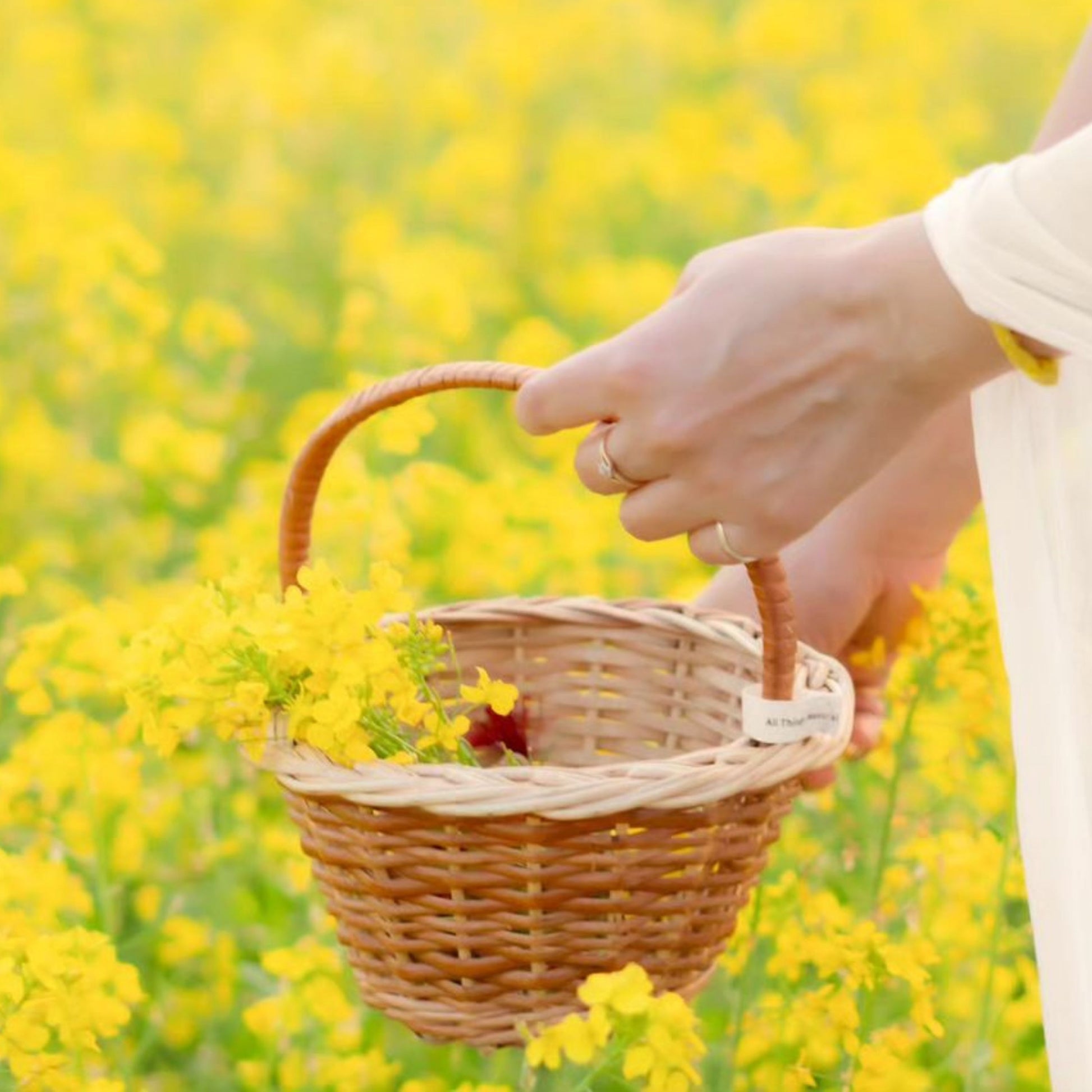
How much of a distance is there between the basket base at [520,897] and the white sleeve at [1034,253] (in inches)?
13.5

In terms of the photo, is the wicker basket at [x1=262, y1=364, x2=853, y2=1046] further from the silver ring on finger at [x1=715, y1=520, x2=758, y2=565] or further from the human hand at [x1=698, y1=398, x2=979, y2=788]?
the human hand at [x1=698, y1=398, x2=979, y2=788]

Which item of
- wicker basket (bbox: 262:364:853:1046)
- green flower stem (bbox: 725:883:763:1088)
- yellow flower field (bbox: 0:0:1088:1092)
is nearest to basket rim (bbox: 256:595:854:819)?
wicker basket (bbox: 262:364:853:1046)

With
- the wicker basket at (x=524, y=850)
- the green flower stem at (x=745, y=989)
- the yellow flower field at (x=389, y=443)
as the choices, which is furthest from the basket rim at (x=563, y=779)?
the green flower stem at (x=745, y=989)

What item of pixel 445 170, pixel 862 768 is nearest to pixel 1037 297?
pixel 862 768

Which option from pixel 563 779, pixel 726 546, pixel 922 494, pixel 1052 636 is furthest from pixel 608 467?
pixel 922 494

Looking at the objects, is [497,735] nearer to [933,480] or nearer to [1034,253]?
[933,480]

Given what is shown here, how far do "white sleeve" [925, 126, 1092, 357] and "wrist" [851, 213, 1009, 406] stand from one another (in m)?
0.01

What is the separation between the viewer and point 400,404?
1235 mm

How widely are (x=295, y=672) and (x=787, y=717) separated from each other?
31 cm

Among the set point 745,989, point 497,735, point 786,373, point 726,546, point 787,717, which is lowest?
point 745,989

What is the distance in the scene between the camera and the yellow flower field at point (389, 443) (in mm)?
1377

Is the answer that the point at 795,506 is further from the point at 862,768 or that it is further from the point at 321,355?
the point at 321,355

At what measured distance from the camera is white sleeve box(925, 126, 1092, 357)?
0.97 m

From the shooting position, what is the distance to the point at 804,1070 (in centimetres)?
120
